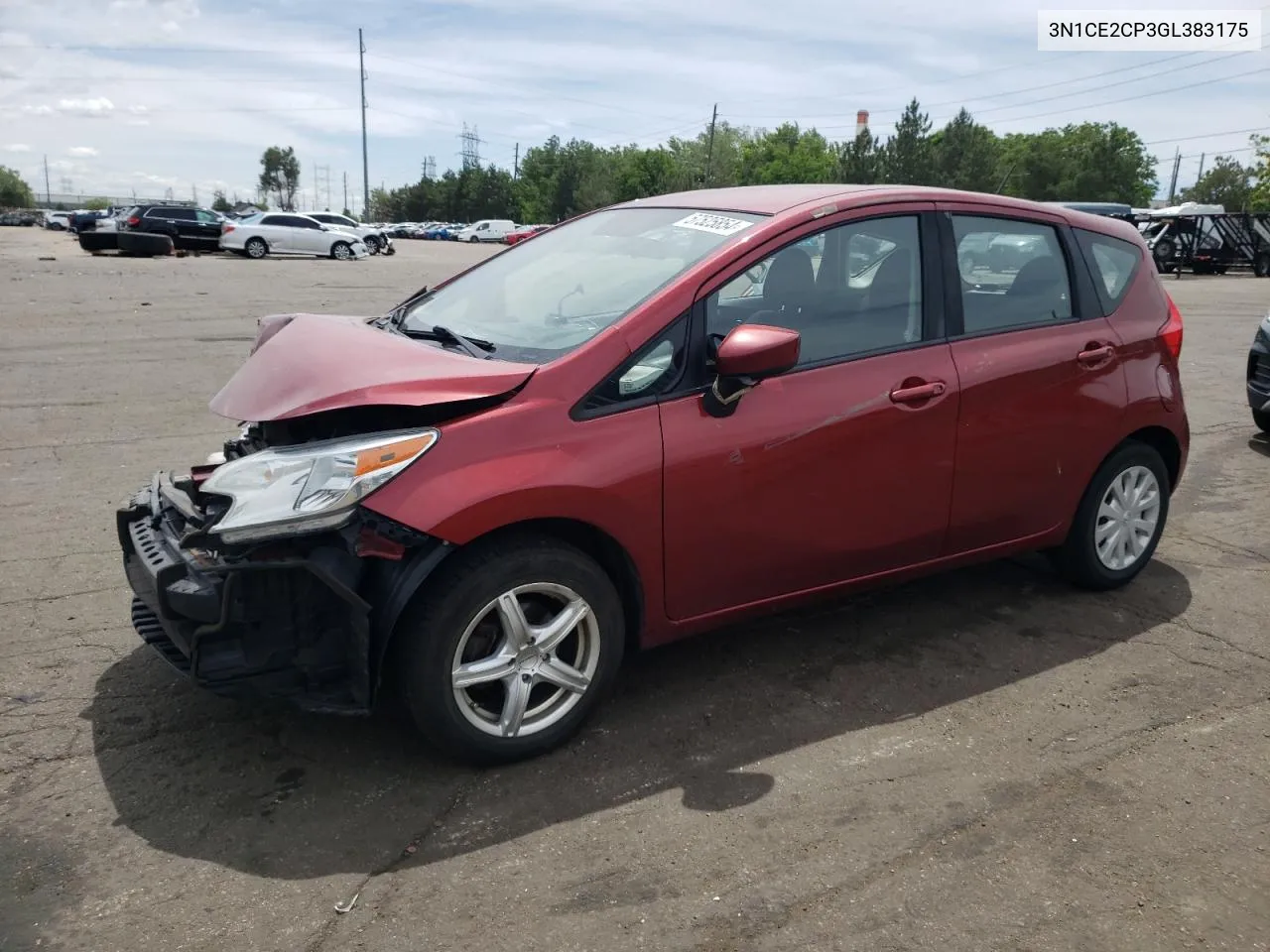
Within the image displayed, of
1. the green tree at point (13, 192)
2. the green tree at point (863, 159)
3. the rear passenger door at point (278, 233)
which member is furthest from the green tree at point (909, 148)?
the green tree at point (13, 192)

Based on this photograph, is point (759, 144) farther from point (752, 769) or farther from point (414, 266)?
point (752, 769)

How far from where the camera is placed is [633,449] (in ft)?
10.5

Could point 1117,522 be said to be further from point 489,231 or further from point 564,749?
point 489,231

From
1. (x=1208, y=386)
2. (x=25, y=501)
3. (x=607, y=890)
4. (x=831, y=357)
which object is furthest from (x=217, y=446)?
(x=1208, y=386)

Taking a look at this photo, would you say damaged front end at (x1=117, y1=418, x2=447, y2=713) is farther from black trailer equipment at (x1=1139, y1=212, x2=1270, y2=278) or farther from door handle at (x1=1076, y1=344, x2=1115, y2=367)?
black trailer equipment at (x1=1139, y1=212, x2=1270, y2=278)

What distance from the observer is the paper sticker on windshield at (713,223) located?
3.65 meters

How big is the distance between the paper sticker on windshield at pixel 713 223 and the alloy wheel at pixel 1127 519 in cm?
218

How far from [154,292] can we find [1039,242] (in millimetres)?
16612

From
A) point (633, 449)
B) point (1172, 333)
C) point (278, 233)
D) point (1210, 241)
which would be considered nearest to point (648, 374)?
point (633, 449)

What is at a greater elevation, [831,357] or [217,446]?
[831,357]

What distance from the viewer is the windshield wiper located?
3.45 m

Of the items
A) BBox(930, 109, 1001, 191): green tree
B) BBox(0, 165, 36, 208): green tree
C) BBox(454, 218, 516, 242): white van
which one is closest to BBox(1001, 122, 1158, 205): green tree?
BBox(930, 109, 1001, 191): green tree

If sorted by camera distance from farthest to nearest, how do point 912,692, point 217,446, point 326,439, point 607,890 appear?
point 217,446
point 912,692
point 326,439
point 607,890

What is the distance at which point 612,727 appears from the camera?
11.3ft
